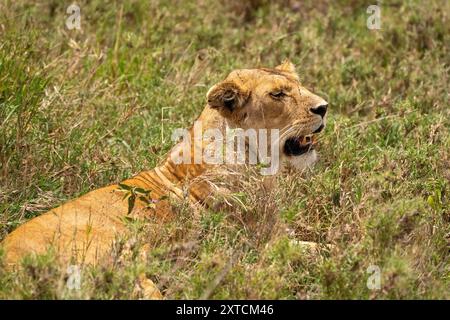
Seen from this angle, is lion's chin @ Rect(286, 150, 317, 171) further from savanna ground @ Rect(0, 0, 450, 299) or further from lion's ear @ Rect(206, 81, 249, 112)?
lion's ear @ Rect(206, 81, 249, 112)

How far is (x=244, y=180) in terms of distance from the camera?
5.52 m

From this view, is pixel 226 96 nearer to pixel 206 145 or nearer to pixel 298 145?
pixel 206 145

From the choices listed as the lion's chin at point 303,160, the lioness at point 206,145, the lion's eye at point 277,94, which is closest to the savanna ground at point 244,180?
the lion's chin at point 303,160

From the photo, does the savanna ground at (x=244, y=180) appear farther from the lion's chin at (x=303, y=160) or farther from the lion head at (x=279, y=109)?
the lion head at (x=279, y=109)

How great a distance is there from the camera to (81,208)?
17.1 ft

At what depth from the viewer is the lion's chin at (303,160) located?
580cm

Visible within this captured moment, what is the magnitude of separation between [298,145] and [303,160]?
0.10 metres

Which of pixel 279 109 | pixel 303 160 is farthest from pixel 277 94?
pixel 303 160

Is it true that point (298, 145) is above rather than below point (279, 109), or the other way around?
below

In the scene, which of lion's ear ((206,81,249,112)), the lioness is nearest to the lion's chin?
the lioness

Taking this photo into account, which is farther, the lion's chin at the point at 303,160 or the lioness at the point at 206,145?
the lion's chin at the point at 303,160

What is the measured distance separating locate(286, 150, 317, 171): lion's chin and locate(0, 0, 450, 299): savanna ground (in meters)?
0.07
